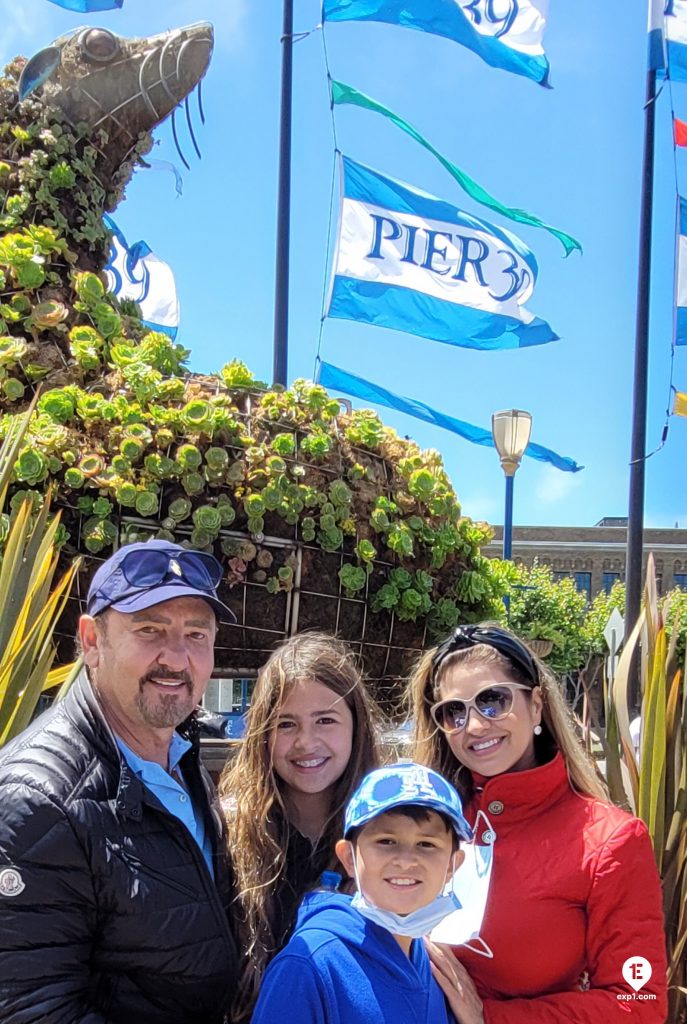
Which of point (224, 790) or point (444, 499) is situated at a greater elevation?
point (444, 499)

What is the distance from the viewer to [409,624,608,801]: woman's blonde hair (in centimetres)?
201

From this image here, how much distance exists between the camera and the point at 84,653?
1.71 metres

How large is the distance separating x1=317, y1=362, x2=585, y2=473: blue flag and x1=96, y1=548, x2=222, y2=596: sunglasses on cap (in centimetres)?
673

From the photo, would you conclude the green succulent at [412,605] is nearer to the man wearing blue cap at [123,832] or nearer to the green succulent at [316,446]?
the green succulent at [316,446]

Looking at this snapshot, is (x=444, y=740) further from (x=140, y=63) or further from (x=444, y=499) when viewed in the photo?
(x=140, y=63)

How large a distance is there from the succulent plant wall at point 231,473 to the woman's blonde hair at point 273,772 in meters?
0.22

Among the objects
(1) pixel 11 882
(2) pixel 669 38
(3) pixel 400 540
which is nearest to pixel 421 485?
(3) pixel 400 540

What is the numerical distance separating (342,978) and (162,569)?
74 cm

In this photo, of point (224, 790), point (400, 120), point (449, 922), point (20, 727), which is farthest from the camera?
point (400, 120)

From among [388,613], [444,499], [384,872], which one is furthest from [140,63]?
[384,872]

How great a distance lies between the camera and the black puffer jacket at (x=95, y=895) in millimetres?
1375

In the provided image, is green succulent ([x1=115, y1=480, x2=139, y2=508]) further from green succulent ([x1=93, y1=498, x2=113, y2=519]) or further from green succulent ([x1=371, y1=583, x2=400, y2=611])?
green succulent ([x1=371, y1=583, x2=400, y2=611])

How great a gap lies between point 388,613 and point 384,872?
36.5 inches

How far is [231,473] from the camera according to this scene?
2170 millimetres
